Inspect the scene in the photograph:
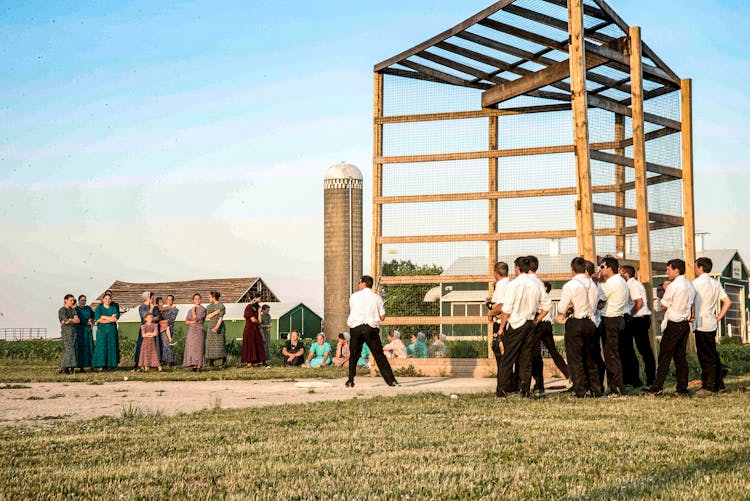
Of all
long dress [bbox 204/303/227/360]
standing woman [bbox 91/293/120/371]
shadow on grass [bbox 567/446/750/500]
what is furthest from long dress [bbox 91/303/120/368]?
shadow on grass [bbox 567/446/750/500]

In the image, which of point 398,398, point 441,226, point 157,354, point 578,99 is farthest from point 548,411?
point 157,354

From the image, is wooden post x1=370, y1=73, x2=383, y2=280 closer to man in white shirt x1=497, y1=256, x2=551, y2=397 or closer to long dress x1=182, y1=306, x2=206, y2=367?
long dress x1=182, y1=306, x2=206, y2=367

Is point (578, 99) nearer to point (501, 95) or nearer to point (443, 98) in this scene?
point (501, 95)

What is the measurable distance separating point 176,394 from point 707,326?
24.4 feet

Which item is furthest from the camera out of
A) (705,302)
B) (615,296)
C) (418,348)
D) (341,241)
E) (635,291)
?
(341,241)

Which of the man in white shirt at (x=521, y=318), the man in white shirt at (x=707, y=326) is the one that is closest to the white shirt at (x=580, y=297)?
the man in white shirt at (x=521, y=318)

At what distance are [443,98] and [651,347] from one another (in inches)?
250

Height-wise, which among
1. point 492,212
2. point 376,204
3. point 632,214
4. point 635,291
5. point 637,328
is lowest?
point 637,328

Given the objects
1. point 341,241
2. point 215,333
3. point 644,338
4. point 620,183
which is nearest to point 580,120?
point 620,183

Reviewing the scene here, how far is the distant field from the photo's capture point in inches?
226

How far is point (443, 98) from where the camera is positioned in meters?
18.5

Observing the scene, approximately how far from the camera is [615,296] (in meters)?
12.8

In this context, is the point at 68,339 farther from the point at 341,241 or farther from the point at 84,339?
the point at 341,241

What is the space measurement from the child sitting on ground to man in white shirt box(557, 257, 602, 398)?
11.7 meters
